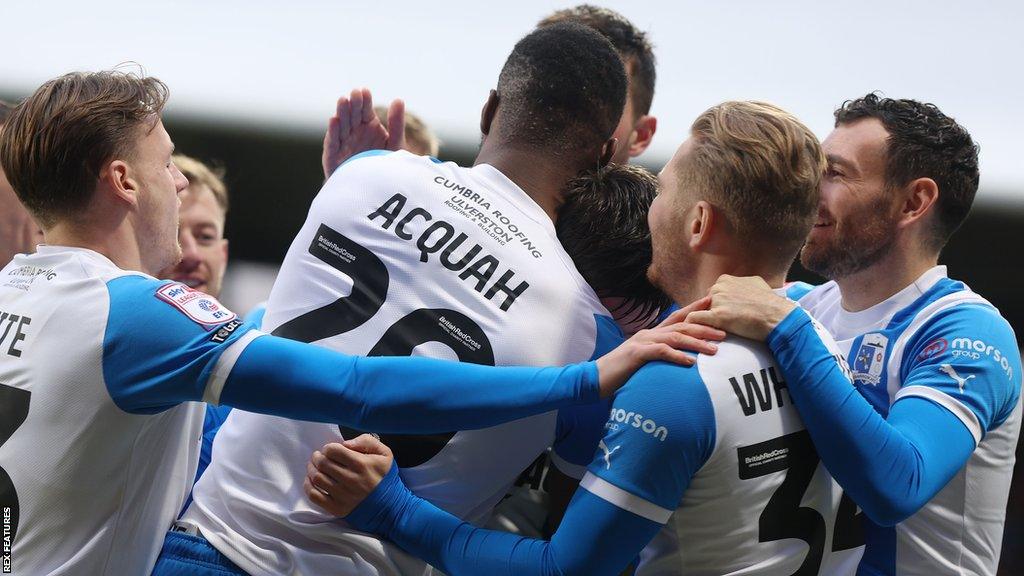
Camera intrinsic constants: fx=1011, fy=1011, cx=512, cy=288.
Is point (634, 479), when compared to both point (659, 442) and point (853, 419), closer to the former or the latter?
point (659, 442)

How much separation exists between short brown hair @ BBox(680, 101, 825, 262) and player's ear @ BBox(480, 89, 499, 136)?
0.76 meters

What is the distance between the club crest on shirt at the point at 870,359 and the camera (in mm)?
2914

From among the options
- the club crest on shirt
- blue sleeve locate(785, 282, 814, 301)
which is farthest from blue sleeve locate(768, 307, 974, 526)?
blue sleeve locate(785, 282, 814, 301)

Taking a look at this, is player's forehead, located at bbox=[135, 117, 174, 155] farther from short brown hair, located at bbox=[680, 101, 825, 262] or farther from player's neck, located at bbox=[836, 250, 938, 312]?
player's neck, located at bbox=[836, 250, 938, 312]

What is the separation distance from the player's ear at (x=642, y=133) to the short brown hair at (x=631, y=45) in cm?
4

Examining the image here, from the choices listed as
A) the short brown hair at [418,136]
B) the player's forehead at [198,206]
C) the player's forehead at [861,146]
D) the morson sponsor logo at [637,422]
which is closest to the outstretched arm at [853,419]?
the morson sponsor logo at [637,422]

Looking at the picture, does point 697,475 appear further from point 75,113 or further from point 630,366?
point 75,113

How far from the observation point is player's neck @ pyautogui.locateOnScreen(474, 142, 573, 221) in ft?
9.32

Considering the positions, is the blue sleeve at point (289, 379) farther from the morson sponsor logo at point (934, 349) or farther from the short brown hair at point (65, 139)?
the morson sponsor logo at point (934, 349)

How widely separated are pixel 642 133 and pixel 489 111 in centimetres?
203

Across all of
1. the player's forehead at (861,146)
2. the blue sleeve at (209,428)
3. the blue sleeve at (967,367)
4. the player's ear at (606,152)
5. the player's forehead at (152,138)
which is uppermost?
the player's forehead at (861,146)

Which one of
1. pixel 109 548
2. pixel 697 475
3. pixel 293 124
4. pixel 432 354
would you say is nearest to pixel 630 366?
pixel 697 475

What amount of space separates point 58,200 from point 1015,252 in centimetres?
1054

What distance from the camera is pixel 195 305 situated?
2303mm
